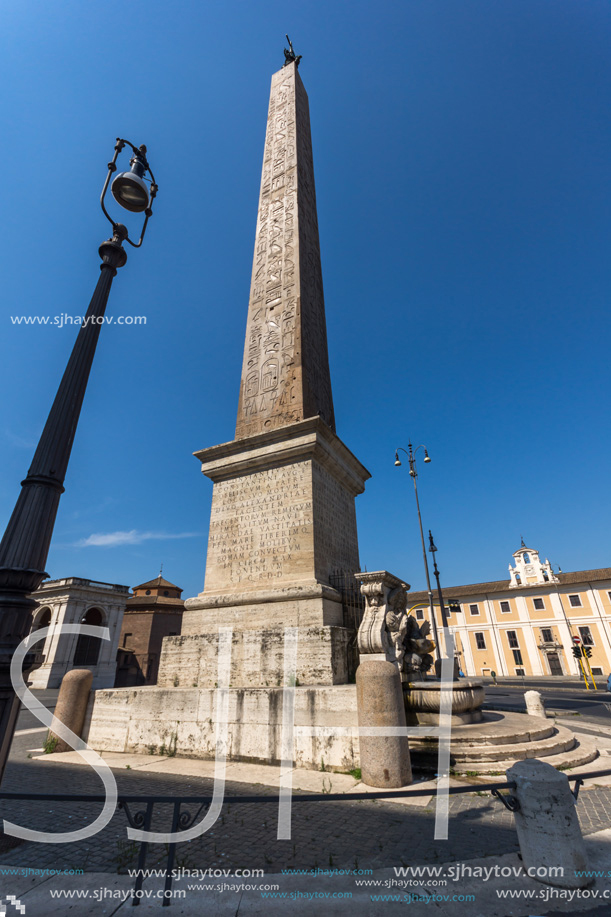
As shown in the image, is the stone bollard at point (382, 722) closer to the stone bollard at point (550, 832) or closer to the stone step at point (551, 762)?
the stone step at point (551, 762)

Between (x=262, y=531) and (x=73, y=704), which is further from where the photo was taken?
(x=262, y=531)

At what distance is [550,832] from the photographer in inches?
116

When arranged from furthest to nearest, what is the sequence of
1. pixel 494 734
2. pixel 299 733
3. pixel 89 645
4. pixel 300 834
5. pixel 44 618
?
1. pixel 44 618
2. pixel 89 645
3. pixel 299 733
4. pixel 494 734
5. pixel 300 834

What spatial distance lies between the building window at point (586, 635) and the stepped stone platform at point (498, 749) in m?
46.0

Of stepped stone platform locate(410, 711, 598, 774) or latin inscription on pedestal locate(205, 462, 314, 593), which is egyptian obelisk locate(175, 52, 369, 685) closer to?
latin inscription on pedestal locate(205, 462, 314, 593)

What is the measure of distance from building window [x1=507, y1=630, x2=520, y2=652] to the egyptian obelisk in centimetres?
4584

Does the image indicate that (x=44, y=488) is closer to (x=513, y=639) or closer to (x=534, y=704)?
(x=534, y=704)

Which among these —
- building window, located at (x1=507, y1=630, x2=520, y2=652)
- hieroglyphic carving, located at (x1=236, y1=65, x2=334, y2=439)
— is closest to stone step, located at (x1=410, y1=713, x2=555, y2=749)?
hieroglyphic carving, located at (x1=236, y1=65, x2=334, y2=439)

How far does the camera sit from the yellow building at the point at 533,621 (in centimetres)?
4316

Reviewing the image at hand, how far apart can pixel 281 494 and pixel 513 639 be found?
4844 cm

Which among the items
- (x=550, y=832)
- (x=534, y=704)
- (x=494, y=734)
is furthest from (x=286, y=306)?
(x=534, y=704)

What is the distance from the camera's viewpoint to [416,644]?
748 cm

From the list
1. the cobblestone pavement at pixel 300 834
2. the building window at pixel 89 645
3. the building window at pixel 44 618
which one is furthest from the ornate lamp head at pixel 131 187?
the building window at pixel 44 618

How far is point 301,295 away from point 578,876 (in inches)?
409
